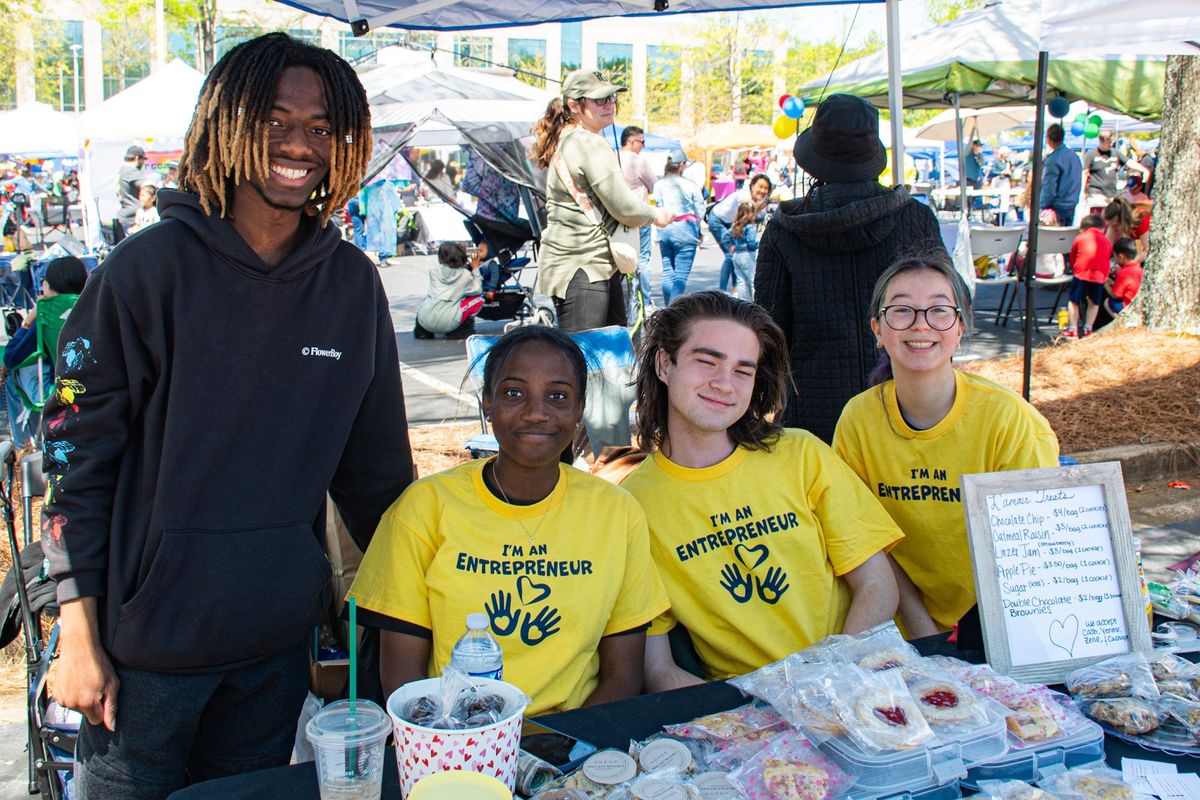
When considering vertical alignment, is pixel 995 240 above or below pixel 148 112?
below

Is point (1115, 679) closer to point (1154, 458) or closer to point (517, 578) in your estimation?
point (517, 578)

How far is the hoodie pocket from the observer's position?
187cm

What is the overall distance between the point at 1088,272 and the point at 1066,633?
A: 8820 millimetres

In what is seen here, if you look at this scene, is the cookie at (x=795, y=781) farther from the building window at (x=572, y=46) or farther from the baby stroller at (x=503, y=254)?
the building window at (x=572, y=46)

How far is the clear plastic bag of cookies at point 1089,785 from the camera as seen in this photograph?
5.16ft

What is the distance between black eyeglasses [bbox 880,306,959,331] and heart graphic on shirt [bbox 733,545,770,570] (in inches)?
25.7

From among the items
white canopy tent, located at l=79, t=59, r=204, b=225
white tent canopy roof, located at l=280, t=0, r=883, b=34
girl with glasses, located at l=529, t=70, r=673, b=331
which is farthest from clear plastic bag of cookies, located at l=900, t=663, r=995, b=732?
white canopy tent, located at l=79, t=59, r=204, b=225

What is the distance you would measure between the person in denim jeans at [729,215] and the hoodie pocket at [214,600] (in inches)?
410

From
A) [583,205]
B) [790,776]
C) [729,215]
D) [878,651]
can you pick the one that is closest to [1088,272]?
[729,215]

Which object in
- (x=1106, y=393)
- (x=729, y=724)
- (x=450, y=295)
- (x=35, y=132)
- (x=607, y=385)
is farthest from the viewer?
(x=35, y=132)

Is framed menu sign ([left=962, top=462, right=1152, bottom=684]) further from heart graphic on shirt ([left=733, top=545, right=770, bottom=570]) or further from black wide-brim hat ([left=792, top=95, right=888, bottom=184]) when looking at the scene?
black wide-brim hat ([left=792, top=95, right=888, bottom=184])

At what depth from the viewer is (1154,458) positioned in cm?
630

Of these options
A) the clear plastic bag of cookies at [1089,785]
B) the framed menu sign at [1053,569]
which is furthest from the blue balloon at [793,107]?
the clear plastic bag of cookies at [1089,785]

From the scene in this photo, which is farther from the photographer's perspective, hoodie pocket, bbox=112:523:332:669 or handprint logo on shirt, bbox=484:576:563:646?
handprint logo on shirt, bbox=484:576:563:646
